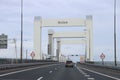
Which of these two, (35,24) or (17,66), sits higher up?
(35,24)

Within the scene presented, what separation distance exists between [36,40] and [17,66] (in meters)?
32.6

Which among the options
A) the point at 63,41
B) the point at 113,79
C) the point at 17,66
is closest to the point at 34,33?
the point at 17,66

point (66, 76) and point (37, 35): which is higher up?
point (37, 35)

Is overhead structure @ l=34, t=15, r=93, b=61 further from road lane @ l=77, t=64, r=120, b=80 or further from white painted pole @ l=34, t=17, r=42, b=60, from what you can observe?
road lane @ l=77, t=64, r=120, b=80

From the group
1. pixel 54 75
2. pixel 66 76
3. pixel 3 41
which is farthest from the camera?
pixel 3 41

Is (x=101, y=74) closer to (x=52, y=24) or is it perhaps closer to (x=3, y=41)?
(x=3, y=41)

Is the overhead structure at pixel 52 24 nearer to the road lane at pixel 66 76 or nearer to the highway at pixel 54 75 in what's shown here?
the highway at pixel 54 75

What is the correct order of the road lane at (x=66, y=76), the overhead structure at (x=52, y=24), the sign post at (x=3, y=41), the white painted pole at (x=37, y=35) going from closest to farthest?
the road lane at (x=66, y=76), the sign post at (x=3, y=41), the overhead structure at (x=52, y=24), the white painted pole at (x=37, y=35)

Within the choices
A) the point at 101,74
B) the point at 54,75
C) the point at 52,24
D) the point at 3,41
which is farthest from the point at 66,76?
the point at 52,24

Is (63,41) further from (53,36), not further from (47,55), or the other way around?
(53,36)

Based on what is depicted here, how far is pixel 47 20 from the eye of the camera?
92625 millimetres

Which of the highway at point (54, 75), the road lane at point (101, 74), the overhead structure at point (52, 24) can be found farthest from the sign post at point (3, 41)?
the overhead structure at point (52, 24)

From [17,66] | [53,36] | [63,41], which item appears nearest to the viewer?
[17,66]

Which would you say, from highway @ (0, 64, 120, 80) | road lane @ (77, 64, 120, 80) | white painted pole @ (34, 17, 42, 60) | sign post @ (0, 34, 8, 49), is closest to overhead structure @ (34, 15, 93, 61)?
white painted pole @ (34, 17, 42, 60)
